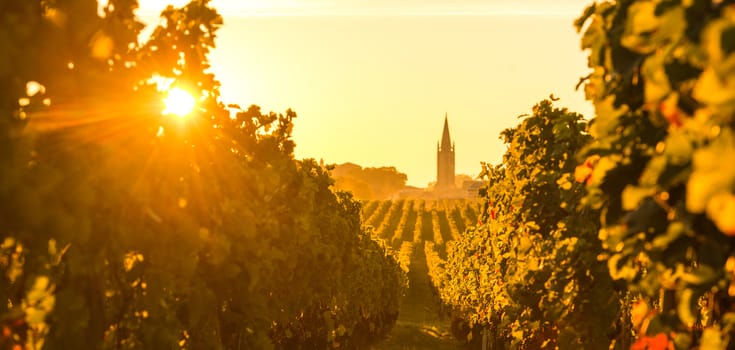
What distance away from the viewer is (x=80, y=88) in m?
5.21

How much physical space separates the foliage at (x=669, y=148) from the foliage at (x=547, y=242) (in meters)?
3.46

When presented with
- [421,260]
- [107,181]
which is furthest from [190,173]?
[421,260]

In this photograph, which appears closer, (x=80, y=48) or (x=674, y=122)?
(x=674, y=122)

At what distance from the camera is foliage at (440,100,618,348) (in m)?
10.0

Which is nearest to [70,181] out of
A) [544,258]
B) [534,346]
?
[544,258]

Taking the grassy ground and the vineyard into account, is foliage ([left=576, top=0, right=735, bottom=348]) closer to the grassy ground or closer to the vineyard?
the grassy ground

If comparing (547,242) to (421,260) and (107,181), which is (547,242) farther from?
(421,260)

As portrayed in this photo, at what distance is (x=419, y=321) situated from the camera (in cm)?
5053

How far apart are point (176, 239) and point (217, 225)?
1108 millimetres

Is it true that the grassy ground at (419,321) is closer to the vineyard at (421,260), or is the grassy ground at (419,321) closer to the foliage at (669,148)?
the vineyard at (421,260)

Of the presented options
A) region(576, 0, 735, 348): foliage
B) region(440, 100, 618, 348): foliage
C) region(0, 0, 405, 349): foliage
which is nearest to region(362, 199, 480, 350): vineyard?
region(440, 100, 618, 348): foliage

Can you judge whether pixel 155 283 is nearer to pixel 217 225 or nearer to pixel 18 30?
pixel 217 225

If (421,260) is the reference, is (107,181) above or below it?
below

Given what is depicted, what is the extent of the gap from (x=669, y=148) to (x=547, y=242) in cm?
776
